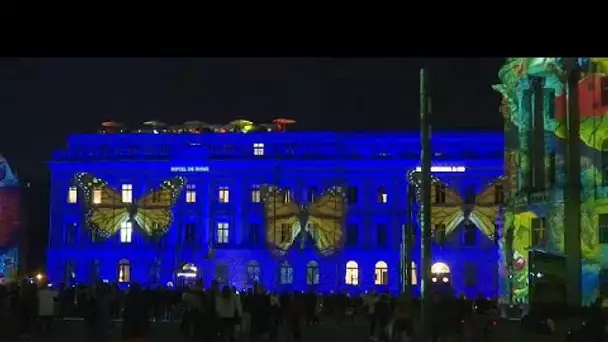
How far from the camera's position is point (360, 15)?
8.87 meters

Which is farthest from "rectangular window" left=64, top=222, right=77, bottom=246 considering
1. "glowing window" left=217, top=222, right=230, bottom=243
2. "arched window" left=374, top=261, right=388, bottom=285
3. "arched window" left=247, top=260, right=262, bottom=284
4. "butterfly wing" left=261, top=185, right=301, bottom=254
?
"arched window" left=374, top=261, right=388, bottom=285

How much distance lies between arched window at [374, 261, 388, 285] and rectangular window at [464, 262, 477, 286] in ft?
13.4

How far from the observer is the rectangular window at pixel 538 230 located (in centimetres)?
→ 3472

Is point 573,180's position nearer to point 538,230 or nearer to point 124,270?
point 538,230

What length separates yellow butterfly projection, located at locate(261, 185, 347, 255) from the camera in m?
48.1

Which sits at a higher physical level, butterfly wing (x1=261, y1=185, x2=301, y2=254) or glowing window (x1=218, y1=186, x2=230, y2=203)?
glowing window (x1=218, y1=186, x2=230, y2=203)

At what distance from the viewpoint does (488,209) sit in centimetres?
4291

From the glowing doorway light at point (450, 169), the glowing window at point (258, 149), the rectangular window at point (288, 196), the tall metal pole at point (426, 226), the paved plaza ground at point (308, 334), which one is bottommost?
the paved plaza ground at point (308, 334)

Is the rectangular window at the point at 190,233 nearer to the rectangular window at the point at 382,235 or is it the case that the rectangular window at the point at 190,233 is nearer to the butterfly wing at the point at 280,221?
the butterfly wing at the point at 280,221

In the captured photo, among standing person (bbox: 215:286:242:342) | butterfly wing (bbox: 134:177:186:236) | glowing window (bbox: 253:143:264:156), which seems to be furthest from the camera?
glowing window (bbox: 253:143:264:156)

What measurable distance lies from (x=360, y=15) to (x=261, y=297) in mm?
11242

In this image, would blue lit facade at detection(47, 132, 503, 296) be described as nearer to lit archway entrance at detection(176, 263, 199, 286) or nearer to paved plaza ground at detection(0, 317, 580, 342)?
lit archway entrance at detection(176, 263, 199, 286)

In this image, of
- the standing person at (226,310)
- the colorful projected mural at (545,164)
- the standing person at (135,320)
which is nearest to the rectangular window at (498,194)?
the colorful projected mural at (545,164)

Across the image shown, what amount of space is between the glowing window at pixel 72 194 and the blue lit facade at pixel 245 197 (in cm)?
6
